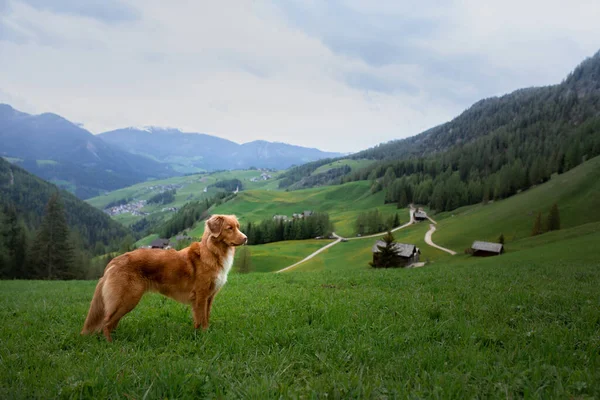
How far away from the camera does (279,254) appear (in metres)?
83.8

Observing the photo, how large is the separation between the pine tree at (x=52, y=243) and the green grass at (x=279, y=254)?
36.4 metres

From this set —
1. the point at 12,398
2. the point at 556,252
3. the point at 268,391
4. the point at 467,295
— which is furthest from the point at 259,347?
the point at 556,252

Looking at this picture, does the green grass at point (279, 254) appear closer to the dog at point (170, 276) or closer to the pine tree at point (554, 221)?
the pine tree at point (554, 221)

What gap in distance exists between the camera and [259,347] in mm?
5594

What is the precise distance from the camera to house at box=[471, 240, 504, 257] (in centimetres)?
5388

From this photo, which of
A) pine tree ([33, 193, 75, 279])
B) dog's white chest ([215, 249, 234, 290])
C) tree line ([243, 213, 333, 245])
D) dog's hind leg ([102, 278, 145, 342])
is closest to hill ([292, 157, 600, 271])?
tree line ([243, 213, 333, 245])

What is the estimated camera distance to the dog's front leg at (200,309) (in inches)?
273

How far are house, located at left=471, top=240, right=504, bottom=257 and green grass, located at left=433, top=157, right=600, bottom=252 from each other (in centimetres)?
1161

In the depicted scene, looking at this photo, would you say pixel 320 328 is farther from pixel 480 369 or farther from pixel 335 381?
pixel 480 369

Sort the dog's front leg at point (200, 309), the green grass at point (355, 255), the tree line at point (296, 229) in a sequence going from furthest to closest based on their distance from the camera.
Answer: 1. the tree line at point (296, 229)
2. the green grass at point (355, 255)
3. the dog's front leg at point (200, 309)

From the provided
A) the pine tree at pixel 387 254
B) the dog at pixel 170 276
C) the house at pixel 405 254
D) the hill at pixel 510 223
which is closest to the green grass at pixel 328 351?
the dog at pixel 170 276

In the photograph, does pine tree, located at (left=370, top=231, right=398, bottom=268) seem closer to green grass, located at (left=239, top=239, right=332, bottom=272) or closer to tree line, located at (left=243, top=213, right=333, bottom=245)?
green grass, located at (left=239, top=239, right=332, bottom=272)

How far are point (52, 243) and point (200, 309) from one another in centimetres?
5648

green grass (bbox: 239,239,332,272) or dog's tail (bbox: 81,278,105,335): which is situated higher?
dog's tail (bbox: 81,278,105,335)
